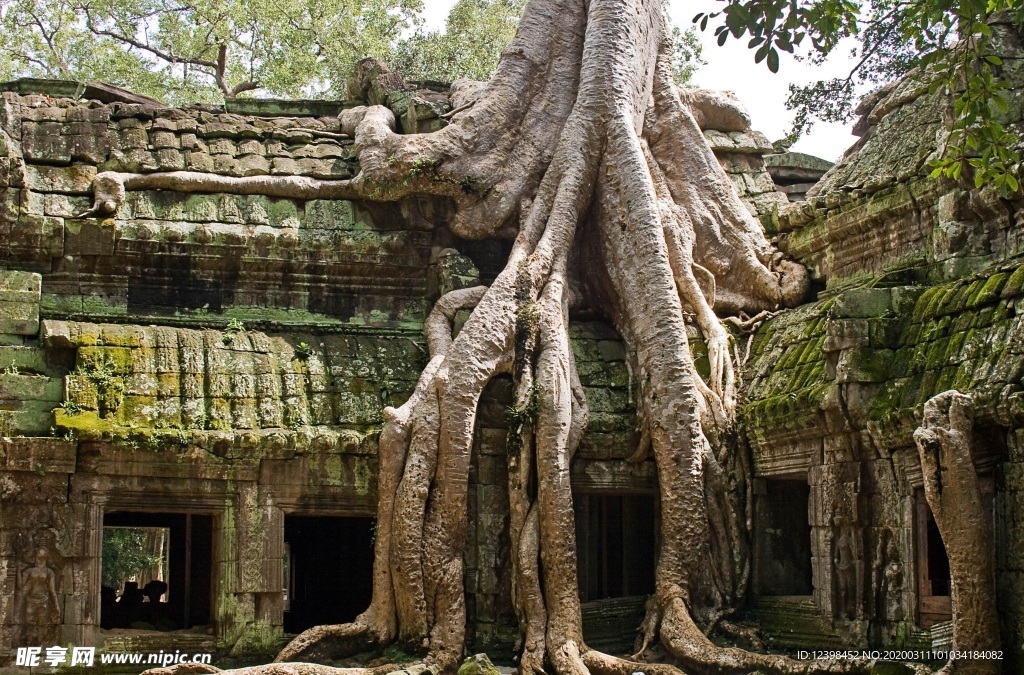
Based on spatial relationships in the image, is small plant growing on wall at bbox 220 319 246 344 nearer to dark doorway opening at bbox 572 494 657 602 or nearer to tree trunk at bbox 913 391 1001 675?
dark doorway opening at bbox 572 494 657 602

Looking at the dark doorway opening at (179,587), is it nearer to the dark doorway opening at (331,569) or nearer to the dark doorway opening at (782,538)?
the dark doorway opening at (331,569)

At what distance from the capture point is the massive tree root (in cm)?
1049

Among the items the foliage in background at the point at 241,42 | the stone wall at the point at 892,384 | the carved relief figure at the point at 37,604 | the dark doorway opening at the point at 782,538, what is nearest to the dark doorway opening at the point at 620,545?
the dark doorway opening at the point at 782,538

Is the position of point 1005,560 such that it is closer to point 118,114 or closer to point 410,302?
point 410,302

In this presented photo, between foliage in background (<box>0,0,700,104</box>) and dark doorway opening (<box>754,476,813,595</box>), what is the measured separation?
9.00m

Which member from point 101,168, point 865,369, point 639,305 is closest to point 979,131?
point 865,369

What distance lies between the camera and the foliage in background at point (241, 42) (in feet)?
64.4

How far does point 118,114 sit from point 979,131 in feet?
23.4

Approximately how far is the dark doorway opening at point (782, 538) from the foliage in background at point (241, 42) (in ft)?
29.5

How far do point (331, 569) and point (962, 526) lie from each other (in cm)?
740

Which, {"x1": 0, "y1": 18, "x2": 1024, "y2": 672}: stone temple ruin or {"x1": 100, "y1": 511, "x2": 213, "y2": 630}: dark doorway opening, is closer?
{"x1": 0, "y1": 18, "x2": 1024, "y2": 672}: stone temple ruin

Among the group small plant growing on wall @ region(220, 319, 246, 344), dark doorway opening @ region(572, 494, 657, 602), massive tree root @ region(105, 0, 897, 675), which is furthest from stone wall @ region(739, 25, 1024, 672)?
small plant growing on wall @ region(220, 319, 246, 344)

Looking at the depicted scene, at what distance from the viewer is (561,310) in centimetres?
1152

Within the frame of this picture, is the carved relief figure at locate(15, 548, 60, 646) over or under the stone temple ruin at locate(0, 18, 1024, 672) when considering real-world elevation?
under
